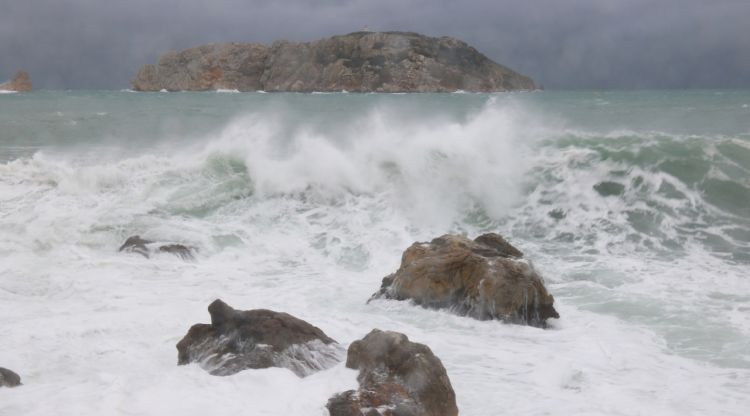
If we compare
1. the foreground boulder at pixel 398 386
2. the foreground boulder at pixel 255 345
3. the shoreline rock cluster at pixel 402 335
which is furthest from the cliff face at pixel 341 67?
the foreground boulder at pixel 398 386

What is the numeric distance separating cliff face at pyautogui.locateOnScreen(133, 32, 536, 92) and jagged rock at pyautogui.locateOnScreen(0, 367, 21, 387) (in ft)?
255

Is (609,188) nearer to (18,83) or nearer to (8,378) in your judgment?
(8,378)

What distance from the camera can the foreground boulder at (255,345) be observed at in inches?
189

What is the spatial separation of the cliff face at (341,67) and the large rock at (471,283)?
75.1 metres

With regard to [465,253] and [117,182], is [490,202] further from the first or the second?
[117,182]

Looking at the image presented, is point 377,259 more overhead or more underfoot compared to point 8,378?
more underfoot

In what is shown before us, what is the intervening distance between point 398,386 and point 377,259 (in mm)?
4996

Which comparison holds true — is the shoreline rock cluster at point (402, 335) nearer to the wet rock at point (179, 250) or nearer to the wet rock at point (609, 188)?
the wet rock at point (179, 250)

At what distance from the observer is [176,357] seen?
516 centimetres

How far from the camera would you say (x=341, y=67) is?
86.4 metres

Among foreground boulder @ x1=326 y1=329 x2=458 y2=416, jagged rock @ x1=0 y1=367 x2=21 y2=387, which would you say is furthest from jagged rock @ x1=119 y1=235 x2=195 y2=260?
foreground boulder @ x1=326 y1=329 x2=458 y2=416

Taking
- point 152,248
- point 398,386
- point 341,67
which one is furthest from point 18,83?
point 398,386

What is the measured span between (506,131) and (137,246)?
8.24 m

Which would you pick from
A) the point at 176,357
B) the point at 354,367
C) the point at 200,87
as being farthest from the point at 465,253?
the point at 200,87
